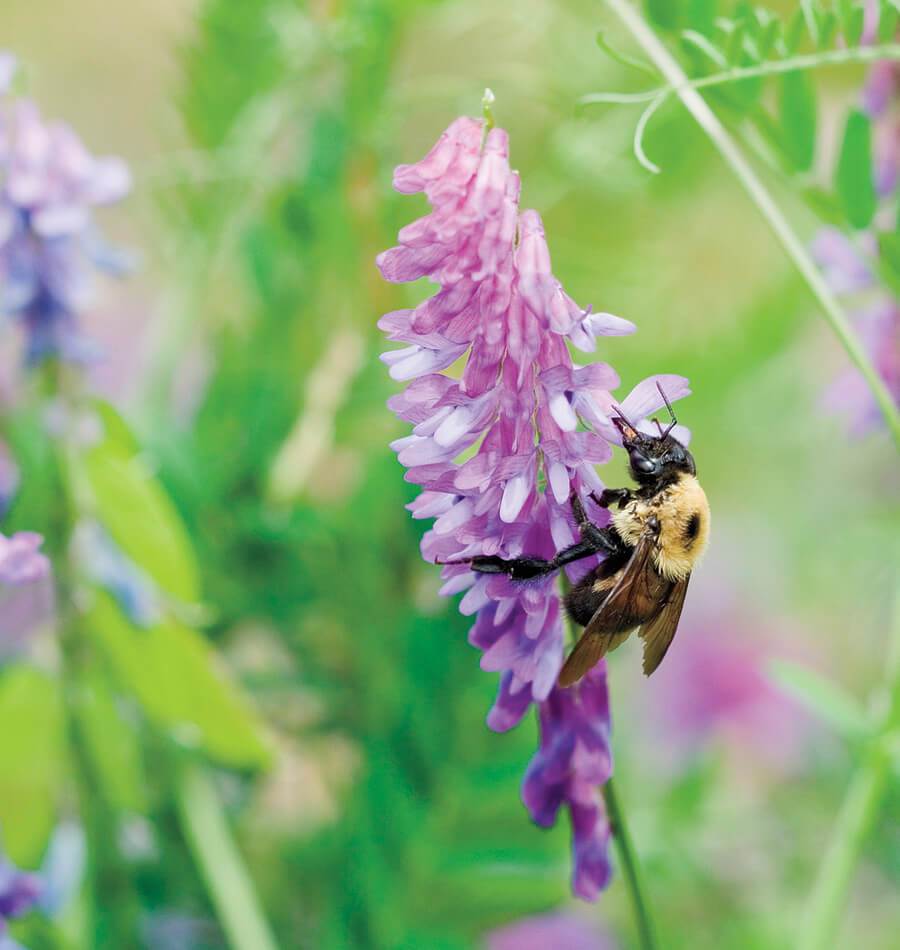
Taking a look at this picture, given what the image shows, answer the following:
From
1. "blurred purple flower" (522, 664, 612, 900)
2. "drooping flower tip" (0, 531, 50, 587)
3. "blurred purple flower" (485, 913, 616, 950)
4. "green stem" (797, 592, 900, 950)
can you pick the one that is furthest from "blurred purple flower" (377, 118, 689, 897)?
"blurred purple flower" (485, 913, 616, 950)

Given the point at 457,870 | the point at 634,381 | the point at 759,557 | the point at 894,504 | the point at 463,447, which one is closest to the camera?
the point at 463,447

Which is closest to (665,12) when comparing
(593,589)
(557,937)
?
(593,589)

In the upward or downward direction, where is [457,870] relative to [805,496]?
downward

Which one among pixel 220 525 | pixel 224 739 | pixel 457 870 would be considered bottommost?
pixel 457 870

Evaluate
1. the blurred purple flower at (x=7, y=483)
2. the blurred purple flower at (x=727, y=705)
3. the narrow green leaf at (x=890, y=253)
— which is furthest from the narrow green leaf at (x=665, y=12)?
the blurred purple flower at (x=727, y=705)

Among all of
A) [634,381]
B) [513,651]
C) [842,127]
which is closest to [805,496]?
[634,381]

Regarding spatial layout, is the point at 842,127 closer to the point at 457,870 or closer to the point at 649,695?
the point at 457,870

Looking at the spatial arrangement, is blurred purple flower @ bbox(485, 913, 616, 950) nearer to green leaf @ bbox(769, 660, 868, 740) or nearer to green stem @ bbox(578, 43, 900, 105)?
green leaf @ bbox(769, 660, 868, 740)

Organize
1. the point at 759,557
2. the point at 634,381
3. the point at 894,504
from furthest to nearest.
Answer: the point at 759,557 → the point at 894,504 → the point at 634,381
